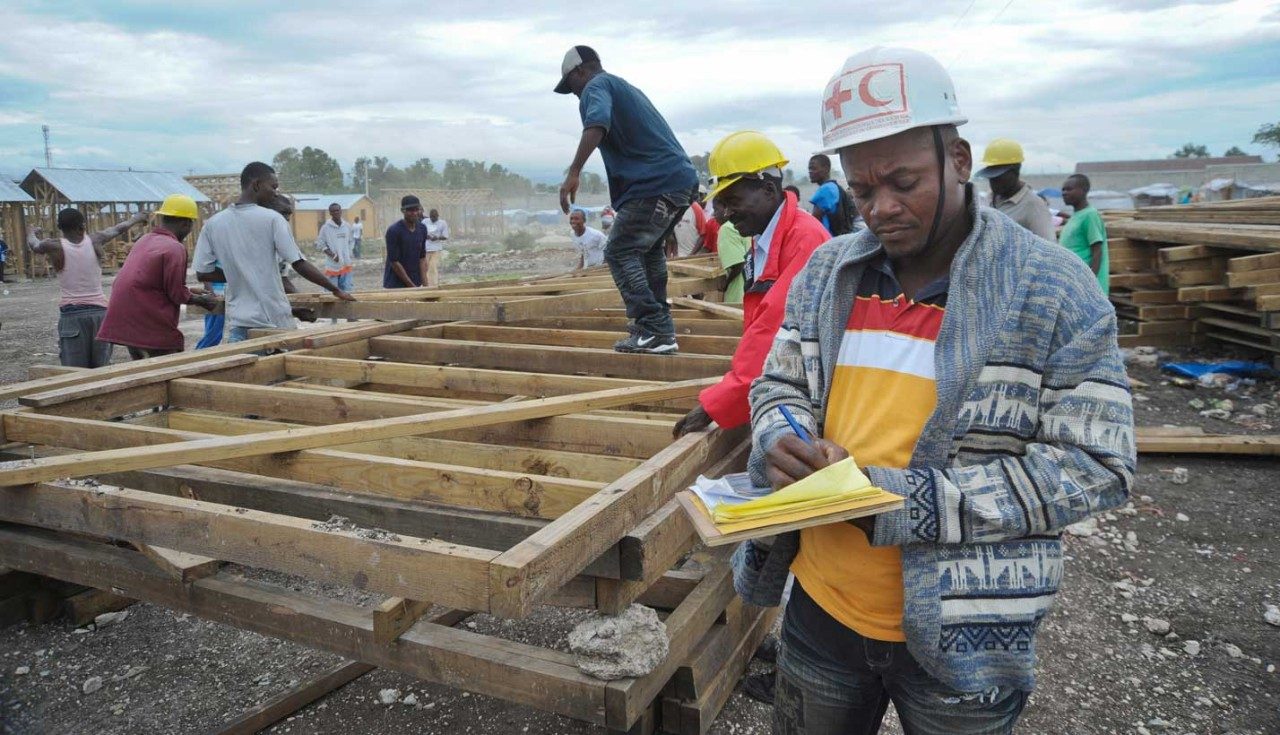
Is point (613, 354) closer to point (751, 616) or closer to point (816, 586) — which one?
point (751, 616)

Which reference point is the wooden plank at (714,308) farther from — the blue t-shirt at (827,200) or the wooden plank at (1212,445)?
the wooden plank at (1212,445)

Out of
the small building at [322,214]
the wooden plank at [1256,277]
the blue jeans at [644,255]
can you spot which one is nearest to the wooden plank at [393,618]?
the blue jeans at [644,255]

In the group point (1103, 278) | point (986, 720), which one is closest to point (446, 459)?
point (986, 720)

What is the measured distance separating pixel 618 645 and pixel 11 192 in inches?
1271

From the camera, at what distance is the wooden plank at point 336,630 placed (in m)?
2.19

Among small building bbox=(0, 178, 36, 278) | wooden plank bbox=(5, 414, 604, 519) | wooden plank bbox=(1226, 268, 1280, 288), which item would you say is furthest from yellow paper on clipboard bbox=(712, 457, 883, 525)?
small building bbox=(0, 178, 36, 278)

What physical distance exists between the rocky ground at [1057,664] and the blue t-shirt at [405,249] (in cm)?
626

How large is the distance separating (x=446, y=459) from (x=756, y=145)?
159cm

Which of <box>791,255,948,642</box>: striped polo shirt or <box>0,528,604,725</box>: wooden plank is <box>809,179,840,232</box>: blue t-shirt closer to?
<box>0,528,604,725</box>: wooden plank

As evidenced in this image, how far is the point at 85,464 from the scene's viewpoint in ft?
8.30

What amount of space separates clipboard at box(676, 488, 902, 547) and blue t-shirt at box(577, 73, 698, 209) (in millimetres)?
3320

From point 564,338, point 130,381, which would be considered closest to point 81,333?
point 130,381

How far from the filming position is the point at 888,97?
56.1 inches

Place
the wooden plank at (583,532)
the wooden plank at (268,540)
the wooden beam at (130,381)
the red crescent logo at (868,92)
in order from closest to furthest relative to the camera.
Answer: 1. the red crescent logo at (868,92)
2. the wooden plank at (583,532)
3. the wooden plank at (268,540)
4. the wooden beam at (130,381)
